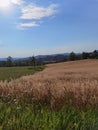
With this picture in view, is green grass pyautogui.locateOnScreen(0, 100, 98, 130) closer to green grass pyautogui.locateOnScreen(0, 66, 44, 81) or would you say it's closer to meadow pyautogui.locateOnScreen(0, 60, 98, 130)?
meadow pyautogui.locateOnScreen(0, 60, 98, 130)

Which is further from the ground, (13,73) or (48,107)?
(48,107)

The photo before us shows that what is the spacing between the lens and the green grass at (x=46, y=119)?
557 centimetres

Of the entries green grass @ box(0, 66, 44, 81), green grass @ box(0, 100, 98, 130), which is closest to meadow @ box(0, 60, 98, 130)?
green grass @ box(0, 100, 98, 130)

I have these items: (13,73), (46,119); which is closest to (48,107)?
(46,119)

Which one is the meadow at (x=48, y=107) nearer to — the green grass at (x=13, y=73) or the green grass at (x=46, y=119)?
the green grass at (x=46, y=119)

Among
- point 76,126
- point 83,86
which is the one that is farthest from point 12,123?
point 83,86

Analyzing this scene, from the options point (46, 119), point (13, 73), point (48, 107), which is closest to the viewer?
point (46, 119)

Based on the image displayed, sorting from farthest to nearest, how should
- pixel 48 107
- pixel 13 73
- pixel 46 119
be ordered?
1. pixel 13 73
2. pixel 48 107
3. pixel 46 119

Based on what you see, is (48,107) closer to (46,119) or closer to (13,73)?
(46,119)

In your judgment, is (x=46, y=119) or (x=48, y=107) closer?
(x=46, y=119)

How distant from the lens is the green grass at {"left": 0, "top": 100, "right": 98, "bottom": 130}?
5.57 metres

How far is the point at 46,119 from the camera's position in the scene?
5.97 metres

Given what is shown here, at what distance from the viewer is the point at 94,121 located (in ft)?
19.1

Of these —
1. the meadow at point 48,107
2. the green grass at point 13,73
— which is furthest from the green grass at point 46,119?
the green grass at point 13,73
